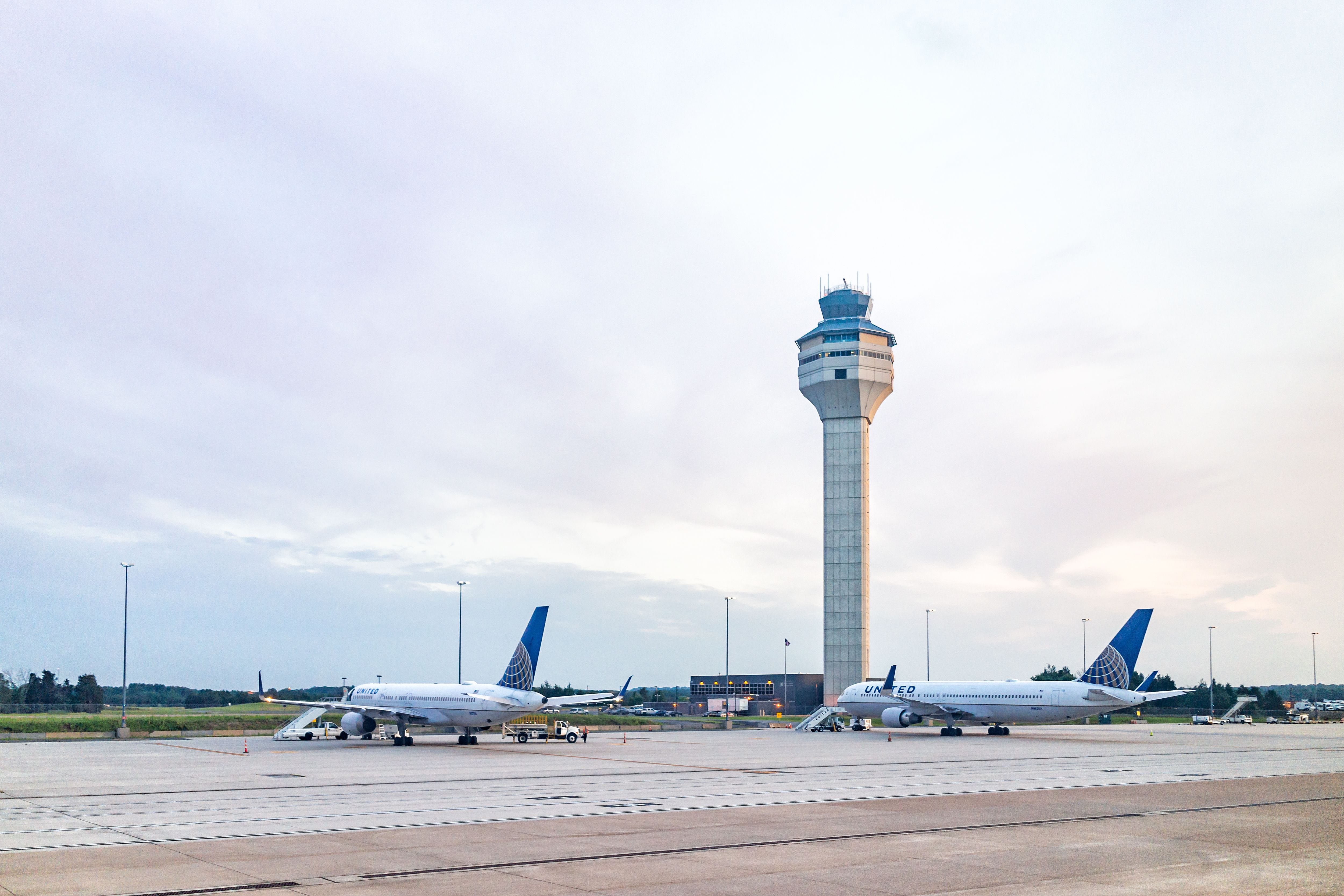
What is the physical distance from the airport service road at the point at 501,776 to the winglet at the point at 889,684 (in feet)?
49.1

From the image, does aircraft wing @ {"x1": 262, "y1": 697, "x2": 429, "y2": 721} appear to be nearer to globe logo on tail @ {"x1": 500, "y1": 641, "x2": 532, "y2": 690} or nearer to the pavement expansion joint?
globe logo on tail @ {"x1": 500, "y1": 641, "x2": 532, "y2": 690}

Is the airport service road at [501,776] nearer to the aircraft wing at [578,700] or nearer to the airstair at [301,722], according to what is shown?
the airstair at [301,722]

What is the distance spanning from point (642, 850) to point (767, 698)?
116189mm

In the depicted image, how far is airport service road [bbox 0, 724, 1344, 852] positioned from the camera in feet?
79.5

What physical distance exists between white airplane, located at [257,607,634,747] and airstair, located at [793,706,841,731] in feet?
76.2

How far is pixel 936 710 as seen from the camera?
7544 cm

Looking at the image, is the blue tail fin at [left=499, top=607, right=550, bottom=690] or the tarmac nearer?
the tarmac

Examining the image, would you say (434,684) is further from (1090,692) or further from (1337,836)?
(1337,836)

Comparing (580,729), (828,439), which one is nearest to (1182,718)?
(828,439)

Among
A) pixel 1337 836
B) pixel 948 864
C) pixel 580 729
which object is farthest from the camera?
pixel 580 729

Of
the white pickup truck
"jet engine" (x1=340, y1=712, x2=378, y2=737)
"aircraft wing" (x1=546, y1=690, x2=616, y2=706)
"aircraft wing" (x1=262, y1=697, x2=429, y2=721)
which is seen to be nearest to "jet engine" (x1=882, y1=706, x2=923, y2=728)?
"aircraft wing" (x1=546, y1=690, x2=616, y2=706)

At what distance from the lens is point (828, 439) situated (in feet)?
432

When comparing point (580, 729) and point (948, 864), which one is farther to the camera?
point (580, 729)

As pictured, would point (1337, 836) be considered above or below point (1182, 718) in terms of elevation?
above
